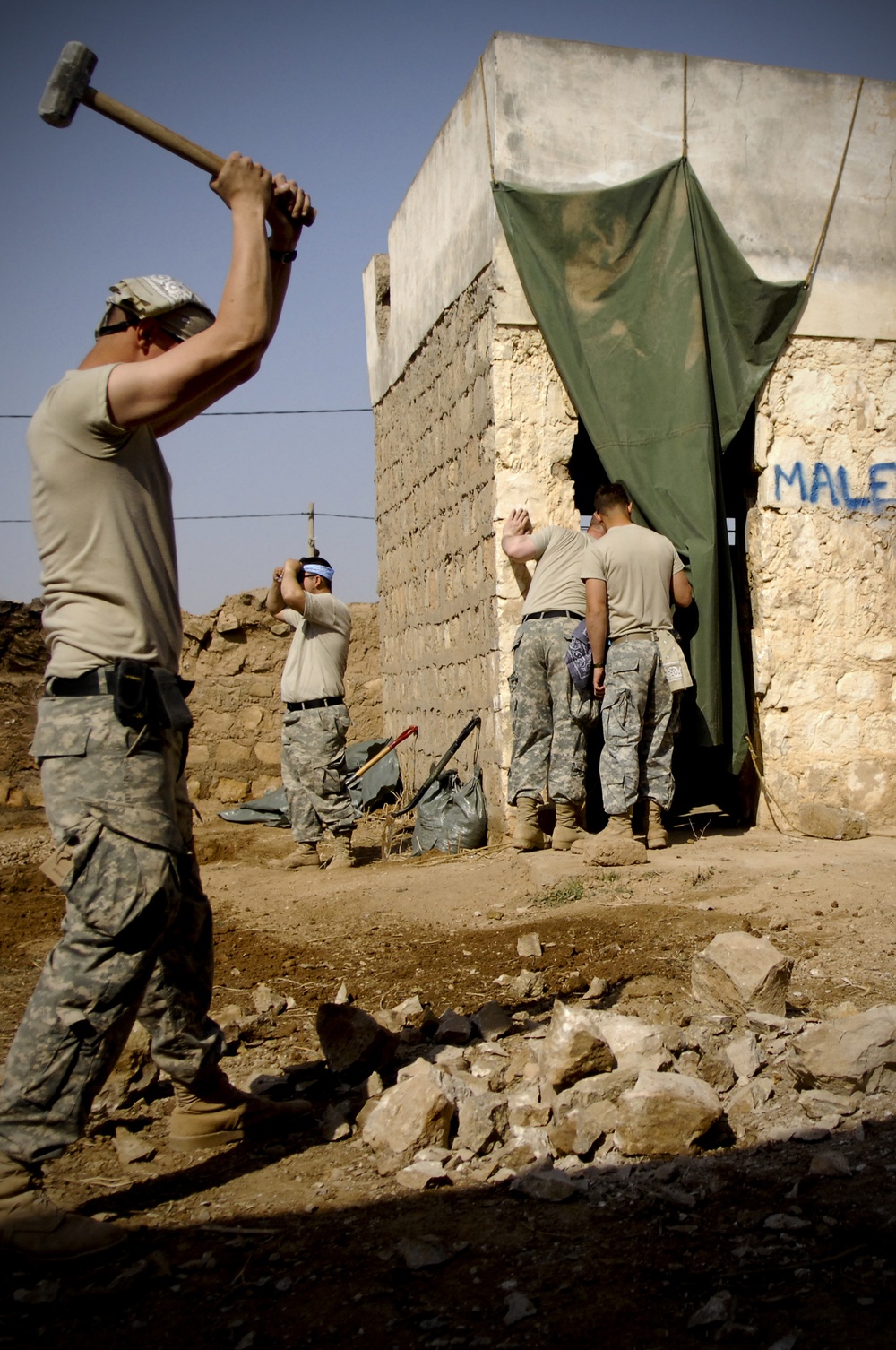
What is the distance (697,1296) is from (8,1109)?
1.23 metres

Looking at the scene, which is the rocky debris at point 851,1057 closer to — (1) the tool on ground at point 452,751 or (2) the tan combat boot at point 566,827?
(2) the tan combat boot at point 566,827

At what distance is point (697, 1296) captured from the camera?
5.36 feet

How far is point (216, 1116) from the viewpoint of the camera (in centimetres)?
233

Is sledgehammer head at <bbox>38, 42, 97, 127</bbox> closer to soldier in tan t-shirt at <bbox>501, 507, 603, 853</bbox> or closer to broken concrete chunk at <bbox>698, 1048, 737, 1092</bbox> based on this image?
broken concrete chunk at <bbox>698, 1048, 737, 1092</bbox>

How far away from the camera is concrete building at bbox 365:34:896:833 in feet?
19.4

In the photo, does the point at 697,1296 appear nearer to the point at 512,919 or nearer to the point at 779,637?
the point at 512,919

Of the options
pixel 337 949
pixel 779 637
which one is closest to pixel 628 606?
pixel 779 637

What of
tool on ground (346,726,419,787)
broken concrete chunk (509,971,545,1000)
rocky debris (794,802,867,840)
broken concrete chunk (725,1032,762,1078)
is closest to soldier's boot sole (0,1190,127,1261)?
broken concrete chunk (725,1032,762,1078)

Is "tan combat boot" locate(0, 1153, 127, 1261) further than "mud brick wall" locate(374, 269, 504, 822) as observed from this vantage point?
No

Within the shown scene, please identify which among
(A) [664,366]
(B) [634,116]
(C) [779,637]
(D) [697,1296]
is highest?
(B) [634,116]

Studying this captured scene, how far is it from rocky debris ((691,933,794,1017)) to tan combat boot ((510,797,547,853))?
2.55 metres

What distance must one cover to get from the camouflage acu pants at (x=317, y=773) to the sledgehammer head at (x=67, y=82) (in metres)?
4.00

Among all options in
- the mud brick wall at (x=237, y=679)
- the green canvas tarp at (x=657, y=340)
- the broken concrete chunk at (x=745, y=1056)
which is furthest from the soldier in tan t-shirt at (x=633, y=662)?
the mud brick wall at (x=237, y=679)

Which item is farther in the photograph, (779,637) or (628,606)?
(779,637)
